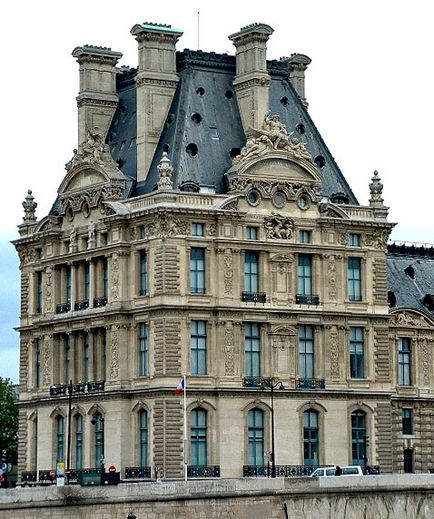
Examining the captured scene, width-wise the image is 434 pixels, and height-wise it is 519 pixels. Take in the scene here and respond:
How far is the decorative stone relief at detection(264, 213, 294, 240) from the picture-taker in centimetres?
10994

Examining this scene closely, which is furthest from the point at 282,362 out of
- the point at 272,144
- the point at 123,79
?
the point at 123,79

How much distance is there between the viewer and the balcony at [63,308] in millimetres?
113875

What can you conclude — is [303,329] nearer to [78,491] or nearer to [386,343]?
[386,343]

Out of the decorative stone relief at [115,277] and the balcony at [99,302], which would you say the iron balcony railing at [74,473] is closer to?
the balcony at [99,302]

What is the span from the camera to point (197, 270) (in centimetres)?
10769

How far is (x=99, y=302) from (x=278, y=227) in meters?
10.00

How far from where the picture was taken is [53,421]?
375 feet

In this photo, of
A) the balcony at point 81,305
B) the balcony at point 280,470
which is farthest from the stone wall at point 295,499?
the balcony at point 81,305

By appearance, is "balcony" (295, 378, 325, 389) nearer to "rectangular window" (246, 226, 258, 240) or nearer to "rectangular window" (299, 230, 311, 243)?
"rectangular window" (299, 230, 311, 243)

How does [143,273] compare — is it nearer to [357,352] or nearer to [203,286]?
[203,286]

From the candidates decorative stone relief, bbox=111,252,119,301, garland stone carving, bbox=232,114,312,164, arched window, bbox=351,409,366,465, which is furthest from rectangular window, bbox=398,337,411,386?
decorative stone relief, bbox=111,252,119,301

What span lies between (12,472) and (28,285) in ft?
98.8

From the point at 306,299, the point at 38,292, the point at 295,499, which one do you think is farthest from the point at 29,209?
the point at 295,499

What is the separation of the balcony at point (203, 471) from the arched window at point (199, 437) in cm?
37
